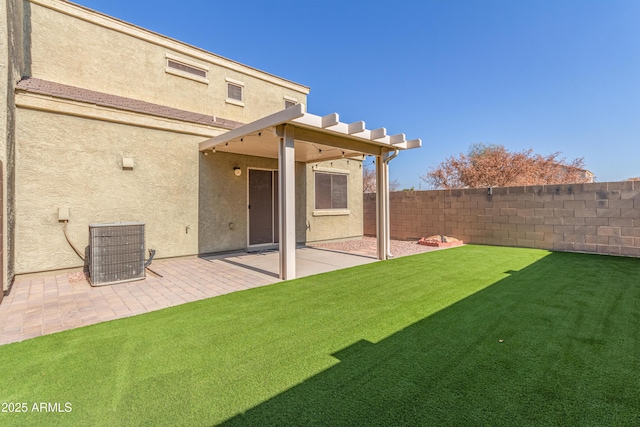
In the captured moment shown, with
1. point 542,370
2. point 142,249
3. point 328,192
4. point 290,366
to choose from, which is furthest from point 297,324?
point 328,192

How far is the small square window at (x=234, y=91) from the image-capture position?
10758 millimetres

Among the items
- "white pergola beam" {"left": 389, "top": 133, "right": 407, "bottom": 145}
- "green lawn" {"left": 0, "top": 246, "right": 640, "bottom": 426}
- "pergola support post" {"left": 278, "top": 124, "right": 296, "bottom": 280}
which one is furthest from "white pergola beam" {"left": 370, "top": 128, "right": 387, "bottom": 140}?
"green lawn" {"left": 0, "top": 246, "right": 640, "bottom": 426}

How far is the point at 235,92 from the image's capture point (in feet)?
35.9

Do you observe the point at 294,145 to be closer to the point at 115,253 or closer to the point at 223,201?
the point at 223,201

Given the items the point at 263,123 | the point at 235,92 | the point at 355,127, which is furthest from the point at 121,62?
the point at 355,127

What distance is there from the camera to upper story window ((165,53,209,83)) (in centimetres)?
941

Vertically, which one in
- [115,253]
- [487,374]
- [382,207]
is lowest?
[487,374]

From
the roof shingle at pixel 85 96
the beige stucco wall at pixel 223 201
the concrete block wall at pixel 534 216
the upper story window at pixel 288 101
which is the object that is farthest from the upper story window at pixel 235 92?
the concrete block wall at pixel 534 216

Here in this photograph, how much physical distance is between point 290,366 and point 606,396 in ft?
8.22

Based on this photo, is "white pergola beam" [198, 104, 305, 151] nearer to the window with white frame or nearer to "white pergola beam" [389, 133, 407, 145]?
"white pergola beam" [389, 133, 407, 145]

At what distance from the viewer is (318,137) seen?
6.45 meters

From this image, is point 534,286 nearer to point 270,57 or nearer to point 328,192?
point 328,192

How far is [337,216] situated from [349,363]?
30.3 feet

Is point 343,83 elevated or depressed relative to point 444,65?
elevated
